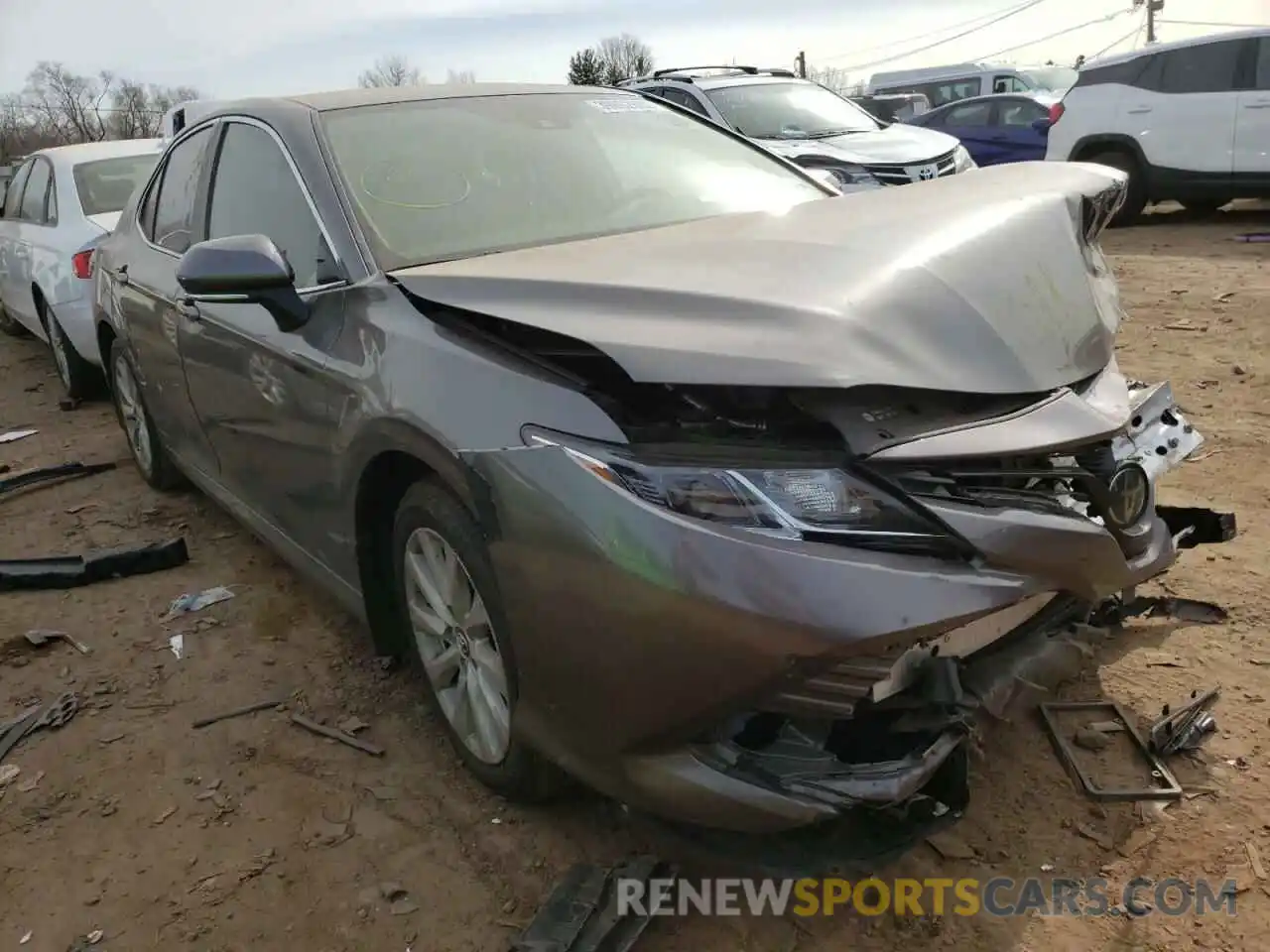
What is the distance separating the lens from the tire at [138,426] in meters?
4.64

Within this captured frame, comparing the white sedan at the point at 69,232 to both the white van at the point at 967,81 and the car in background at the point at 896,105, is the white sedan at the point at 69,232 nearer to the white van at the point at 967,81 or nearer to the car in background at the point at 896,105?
the white van at the point at 967,81

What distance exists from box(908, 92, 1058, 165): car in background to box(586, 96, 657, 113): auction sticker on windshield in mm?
11206

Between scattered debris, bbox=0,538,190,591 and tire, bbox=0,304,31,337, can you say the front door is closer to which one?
scattered debris, bbox=0,538,190,591

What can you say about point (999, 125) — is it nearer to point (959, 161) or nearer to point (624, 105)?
point (959, 161)

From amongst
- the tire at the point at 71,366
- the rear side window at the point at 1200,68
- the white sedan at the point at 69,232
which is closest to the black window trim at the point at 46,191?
the white sedan at the point at 69,232

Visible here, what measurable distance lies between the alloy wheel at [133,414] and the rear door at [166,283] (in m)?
0.28

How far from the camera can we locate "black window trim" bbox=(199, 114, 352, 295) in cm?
261

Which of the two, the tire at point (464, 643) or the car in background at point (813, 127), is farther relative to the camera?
the car in background at point (813, 127)

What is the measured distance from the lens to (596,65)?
120 ft

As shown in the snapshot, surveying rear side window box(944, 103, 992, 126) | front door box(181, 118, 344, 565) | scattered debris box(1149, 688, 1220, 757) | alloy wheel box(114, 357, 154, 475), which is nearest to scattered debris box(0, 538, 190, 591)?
front door box(181, 118, 344, 565)

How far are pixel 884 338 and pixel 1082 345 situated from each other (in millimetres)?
594

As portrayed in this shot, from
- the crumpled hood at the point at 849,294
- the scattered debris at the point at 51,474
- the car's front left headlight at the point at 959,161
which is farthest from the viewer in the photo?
the car's front left headlight at the point at 959,161

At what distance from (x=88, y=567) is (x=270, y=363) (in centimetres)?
173

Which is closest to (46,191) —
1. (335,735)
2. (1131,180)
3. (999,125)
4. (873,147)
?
(335,735)
